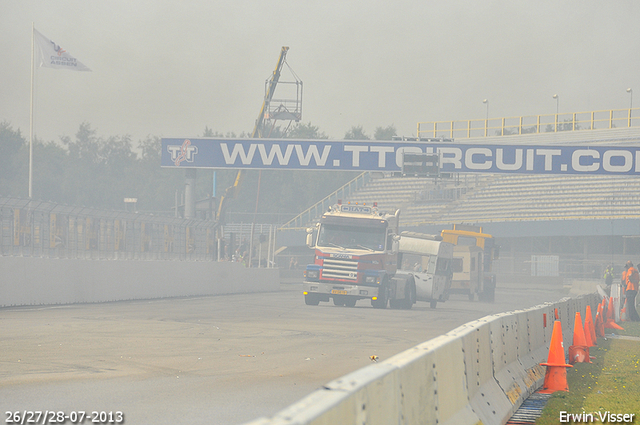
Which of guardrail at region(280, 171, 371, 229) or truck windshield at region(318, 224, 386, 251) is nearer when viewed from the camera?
truck windshield at region(318, 224, 386, 251)

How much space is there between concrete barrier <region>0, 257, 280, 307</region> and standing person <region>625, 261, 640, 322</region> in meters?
14.7

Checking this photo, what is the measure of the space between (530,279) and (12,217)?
1705 inches

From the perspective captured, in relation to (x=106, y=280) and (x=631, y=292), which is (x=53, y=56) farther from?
(x=631, y=292)

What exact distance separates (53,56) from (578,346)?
34.3 metres

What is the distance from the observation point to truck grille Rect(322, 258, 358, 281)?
26.2m

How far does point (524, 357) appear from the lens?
35.3 feet

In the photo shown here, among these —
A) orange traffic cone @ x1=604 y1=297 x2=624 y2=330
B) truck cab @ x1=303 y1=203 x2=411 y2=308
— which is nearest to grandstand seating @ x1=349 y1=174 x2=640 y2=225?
truck cab @ x1=303 y1=203 x2=411 y2=308

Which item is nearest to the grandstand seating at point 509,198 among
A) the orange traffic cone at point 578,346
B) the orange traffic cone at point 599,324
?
the orange traffic cone at point 599,324

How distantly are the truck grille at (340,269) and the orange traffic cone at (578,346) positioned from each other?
1335 cm

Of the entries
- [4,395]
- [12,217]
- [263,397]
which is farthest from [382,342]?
[12,217]

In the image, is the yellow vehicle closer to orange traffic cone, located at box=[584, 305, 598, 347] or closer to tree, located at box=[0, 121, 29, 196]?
orange traffic cone, located at box=[584, 305, 598, 347]

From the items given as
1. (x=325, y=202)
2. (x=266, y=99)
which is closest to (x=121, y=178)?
(x=325, y=202)

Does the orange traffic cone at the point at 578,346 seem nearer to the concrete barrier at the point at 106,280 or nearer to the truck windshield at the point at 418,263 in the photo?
the concrete barrier at the point at 106,280

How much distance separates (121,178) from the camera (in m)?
122
